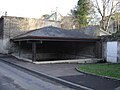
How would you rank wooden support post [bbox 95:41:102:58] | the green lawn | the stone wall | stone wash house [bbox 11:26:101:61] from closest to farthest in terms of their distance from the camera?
the green lawn, stone wash house [bbox 11:26:101:61], wooden support post [bbox 95:41:102:58], the stone wall

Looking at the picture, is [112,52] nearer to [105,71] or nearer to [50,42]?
[105,71]

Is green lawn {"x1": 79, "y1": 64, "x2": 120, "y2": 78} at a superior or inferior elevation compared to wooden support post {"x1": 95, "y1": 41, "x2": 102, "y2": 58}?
inferior

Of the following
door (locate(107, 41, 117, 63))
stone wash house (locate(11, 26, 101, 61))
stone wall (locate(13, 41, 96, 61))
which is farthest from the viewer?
stone wall (locate(13, 41, 96, 61))

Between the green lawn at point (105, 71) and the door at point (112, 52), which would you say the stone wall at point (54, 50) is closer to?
the door at point (112, 52)

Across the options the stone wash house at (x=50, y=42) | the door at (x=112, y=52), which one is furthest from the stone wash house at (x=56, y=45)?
the door at (x=112, y=52)

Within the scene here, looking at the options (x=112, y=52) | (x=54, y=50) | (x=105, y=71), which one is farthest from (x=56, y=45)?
(x=105, y=71)

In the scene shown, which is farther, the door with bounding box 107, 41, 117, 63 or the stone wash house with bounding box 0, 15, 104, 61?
the stone wash house with bounding box 0, 15, 104, 61

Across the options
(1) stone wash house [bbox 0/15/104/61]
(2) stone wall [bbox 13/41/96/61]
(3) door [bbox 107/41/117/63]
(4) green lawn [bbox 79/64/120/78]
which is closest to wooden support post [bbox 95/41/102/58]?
(1) stone wash house [bbox 0/15/104/61]

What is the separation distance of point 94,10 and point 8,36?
71.9 feet

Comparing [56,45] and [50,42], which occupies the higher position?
[50,42]

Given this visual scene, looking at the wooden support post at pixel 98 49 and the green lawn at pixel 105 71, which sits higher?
the wooden support post at pixel 98 49

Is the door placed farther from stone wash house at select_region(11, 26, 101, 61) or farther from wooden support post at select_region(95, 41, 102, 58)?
stone wash house at select_region(11, 26, 101, 61)

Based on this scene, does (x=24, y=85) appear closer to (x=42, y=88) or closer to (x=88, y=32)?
(x=42, y=88)

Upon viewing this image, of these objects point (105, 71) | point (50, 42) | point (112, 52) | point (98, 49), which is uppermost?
point (50, 42)
